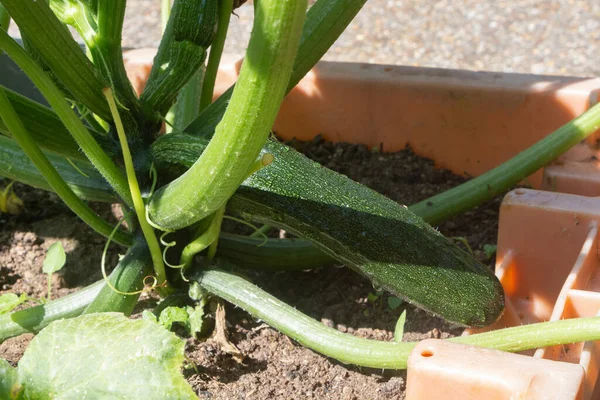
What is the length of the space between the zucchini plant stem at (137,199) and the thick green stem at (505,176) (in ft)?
1.74

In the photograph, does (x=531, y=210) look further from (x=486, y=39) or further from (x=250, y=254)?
(x=486, y=39)

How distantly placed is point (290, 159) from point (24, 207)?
835 millimetres

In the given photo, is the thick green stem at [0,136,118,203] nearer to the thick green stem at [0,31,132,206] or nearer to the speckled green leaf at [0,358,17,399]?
the thick green stem at [0,31,132,206]

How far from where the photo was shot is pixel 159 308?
5.06ft

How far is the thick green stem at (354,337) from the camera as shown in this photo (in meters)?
1.15

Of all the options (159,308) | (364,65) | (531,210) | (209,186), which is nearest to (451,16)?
(364,65)

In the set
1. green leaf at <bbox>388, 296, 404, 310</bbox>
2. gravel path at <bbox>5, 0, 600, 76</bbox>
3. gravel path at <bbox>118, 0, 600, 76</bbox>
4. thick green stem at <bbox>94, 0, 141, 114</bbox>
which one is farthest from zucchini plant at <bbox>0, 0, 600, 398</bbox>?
gravel path at <bbox>118, 0, 600, 76</bbox>

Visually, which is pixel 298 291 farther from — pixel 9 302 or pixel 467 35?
pixel 467 35

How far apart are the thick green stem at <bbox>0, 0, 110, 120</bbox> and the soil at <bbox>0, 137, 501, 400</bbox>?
48 centimetres

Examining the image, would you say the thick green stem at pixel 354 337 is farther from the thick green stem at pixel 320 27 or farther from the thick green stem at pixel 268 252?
the thick green stem at pixel 320 27

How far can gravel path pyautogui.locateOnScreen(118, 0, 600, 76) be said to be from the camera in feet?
11.0

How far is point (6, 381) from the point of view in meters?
1.09

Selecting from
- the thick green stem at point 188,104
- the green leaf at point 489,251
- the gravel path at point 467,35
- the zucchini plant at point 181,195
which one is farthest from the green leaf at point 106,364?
the gravel path at point 467,35

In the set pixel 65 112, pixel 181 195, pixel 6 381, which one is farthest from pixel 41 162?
pixel 6 381
